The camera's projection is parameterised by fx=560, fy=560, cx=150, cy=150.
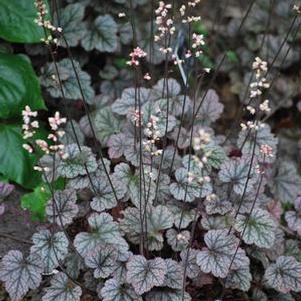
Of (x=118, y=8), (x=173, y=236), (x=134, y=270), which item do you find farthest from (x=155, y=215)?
(x=118, y=8)

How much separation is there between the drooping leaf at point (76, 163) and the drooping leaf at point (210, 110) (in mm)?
700

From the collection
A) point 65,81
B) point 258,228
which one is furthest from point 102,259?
point 65,81

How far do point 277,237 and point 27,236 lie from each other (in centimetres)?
109

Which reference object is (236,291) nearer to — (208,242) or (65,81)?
(208,242)

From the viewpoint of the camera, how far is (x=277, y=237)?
2451 mm

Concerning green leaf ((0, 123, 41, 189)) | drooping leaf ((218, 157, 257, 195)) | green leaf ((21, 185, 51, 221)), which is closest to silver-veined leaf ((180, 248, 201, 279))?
drooping leaf ((218, 157, 257, 195))

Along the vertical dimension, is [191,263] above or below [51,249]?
above

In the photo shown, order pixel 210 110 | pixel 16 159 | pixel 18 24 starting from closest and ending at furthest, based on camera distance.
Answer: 1. pixel 16 159
2. pixel 18 24
3. pixel 210 110

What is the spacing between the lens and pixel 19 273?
2.07m

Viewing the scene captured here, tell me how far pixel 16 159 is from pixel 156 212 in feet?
2.31

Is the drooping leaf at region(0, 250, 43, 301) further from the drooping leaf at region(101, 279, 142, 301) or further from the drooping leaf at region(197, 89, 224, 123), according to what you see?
the drooping leaf at region(197, 89, 224, 123)

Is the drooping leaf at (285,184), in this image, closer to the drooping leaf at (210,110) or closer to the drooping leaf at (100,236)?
the drooping leaf at (210,110)

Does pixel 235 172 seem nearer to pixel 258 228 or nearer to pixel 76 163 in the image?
pixel 258 228

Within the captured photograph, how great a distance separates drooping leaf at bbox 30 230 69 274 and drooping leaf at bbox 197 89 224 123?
104 cm
